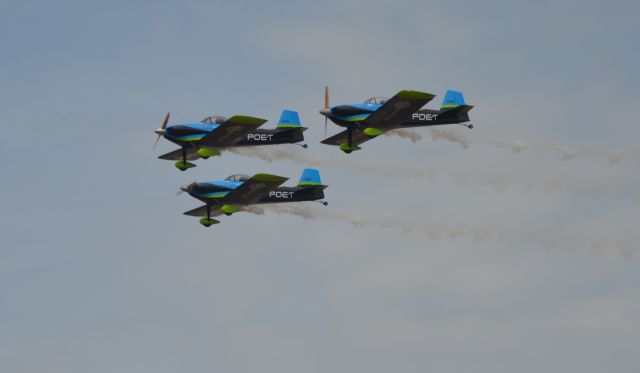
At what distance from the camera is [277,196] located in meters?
160

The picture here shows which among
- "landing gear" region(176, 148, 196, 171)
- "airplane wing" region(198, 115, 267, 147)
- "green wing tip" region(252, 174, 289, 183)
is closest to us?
"green wing tip" region(252, 174, 289, 183)

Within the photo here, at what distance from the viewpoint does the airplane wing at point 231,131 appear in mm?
157500

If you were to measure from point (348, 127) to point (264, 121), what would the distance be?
21.9 feet

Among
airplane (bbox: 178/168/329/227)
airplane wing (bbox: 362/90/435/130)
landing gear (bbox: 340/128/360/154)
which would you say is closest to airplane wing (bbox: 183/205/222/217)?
airplane (bbox: 178/168/329/227)

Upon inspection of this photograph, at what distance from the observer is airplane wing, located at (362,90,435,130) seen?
154875mm

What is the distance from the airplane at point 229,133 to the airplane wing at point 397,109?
556cm

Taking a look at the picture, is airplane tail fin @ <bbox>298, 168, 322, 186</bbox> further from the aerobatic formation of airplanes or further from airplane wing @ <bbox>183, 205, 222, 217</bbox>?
airplane wing @ <bbox>183, 205, 222, 217</bbox>

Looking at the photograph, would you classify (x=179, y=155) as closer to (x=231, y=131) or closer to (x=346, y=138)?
(x=231, y=131)

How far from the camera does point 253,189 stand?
158125 mm

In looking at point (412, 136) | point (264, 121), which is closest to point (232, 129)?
point (264, 121)

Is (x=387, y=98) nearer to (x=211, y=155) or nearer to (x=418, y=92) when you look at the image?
(x=418, y=92)

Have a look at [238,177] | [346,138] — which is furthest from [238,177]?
[346,138]

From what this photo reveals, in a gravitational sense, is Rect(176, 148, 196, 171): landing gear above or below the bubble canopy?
above

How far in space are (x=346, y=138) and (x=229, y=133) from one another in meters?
9.50
